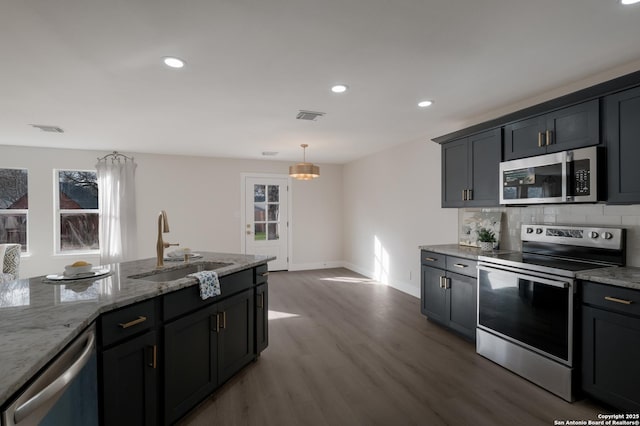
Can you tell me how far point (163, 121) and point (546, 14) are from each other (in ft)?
12.7

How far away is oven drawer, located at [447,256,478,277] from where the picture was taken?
314 cm

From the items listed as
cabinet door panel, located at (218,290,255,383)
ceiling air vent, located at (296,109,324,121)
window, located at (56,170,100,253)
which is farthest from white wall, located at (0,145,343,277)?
cabinet door panel, located at (218,290,255,383)

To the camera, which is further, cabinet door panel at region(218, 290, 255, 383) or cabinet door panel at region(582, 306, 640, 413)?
cabinet door panel at region(218, 290, 255, 383)

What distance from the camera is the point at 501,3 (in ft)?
5.66

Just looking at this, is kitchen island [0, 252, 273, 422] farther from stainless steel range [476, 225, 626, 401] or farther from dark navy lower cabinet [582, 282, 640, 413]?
dark navy lower cabinet [582, 282, 640, 413]

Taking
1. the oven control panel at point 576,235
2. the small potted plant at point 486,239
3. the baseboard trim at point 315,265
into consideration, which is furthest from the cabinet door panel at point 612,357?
the baseboard trim at point 315,265

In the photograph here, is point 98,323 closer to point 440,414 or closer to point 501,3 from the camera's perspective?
point 440,414

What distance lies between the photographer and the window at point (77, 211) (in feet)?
18.6

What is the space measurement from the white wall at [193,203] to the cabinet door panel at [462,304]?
416 centimetres

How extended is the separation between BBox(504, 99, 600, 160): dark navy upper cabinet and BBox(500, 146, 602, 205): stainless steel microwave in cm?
7

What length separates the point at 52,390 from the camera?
1.01m

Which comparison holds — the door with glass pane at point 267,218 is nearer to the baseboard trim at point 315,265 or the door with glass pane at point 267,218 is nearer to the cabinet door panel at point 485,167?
the baseboard trim at point 315,265

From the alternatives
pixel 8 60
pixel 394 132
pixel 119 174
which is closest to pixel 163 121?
pixel 8 60

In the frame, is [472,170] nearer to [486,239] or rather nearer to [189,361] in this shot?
[486,239]
